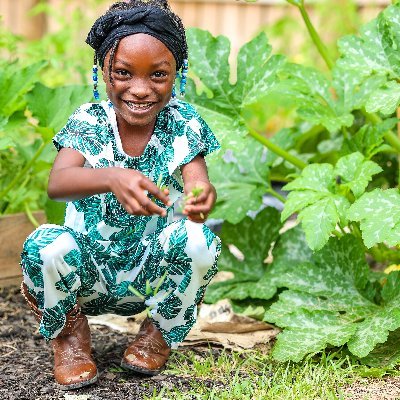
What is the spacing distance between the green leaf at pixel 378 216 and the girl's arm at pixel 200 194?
589mm

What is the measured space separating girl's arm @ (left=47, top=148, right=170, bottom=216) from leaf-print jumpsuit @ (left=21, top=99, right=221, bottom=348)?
83 millimetres

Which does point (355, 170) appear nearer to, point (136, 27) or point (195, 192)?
point (195, 192)

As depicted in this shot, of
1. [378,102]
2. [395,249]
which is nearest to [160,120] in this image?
[378,102]

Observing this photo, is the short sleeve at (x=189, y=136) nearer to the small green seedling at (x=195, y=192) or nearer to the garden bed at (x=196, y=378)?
the small green seedling at (x=195, y=192)

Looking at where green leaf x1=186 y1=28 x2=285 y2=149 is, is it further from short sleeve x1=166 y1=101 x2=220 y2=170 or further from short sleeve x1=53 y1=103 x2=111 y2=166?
short sleeve x1=53 y1=103 x2=111 y2=166

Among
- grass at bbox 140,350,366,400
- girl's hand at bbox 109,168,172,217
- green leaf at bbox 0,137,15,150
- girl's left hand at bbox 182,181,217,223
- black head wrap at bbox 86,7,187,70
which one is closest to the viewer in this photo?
girl's hand at bbox 109,168,172,217

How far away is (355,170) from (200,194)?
958mm

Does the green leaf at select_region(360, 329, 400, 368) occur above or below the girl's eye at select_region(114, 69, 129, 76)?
below

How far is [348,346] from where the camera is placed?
3.04 meters

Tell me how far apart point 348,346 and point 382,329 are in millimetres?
132

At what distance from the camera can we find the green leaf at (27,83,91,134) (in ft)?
Result: 12.0

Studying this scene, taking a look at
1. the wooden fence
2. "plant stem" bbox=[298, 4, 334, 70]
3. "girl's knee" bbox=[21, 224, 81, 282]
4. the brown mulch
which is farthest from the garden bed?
the wooden fence

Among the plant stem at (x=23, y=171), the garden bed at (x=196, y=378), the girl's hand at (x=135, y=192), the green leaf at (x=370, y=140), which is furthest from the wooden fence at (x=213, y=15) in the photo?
the girl's hand at (x=135, y=192)

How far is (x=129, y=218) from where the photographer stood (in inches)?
112
